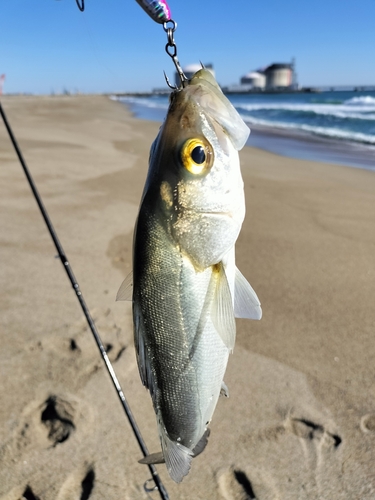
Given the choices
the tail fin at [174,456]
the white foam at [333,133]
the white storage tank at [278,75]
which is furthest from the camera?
the white storage tank at [278,75]

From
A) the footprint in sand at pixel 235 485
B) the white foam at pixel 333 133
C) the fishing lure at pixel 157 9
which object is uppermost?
the fishing lure at pixel 157 9

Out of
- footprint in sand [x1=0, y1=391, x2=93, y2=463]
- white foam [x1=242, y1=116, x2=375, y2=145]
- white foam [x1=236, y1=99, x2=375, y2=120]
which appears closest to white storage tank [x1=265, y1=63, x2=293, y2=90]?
white foam [x1=236, y1=99, x2=375, y2=120]

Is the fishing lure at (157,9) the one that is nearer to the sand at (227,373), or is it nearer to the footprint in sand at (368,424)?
the sand at (227,373)

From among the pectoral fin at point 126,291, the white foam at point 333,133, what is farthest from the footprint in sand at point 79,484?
the white foam at point 333,133

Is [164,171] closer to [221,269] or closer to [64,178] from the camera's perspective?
[221,269]

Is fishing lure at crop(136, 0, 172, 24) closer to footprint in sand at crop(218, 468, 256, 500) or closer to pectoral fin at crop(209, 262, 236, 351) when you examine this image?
pectoral fin at crop(209, 262, 236, 351)

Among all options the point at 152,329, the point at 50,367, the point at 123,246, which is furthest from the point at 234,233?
the point at 123,246
